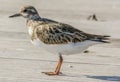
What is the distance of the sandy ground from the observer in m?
8.83

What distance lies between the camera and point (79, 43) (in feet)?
29.2

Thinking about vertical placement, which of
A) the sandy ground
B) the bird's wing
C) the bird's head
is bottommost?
the sandy ground

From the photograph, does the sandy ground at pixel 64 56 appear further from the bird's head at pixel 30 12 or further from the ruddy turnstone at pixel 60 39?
the bird's head at pixel 30 12

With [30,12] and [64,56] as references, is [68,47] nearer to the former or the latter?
[30,12]

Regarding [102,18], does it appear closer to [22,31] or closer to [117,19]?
[117,19]

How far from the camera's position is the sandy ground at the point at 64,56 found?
29.0 ft

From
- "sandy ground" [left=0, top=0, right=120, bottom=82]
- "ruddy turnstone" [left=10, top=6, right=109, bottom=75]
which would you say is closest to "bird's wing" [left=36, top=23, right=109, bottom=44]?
Answer: "ruddy turnstone" [left=10, top=6, right=109, bottom=75]

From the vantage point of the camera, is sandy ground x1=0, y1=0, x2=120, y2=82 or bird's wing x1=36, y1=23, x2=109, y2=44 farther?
bird's wing x1=36, y1=23, x2=109, y2=44

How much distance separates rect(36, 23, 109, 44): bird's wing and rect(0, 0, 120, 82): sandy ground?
541 millimetres

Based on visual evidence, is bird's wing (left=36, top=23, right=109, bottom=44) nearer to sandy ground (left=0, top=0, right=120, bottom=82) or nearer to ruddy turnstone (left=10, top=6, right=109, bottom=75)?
ruddy turnstone (left=10, top=6, right=109, bottom=75)

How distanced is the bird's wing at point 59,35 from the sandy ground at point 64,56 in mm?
541

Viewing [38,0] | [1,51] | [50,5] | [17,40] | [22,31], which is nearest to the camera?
[1,51]

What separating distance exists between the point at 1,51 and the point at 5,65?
1.12 m

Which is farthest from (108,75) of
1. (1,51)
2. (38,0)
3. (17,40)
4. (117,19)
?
(38,0)
